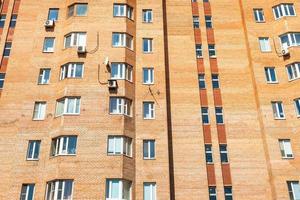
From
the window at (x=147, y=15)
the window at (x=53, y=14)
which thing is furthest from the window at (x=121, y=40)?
the window at (x=53, y=14)

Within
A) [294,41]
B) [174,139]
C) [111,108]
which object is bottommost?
[174,139]

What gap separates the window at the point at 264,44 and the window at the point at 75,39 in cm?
1526

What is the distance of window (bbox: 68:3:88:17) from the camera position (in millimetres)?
31266

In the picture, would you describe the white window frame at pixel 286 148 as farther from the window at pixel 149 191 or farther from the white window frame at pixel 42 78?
the white window frame at pixel 42 78

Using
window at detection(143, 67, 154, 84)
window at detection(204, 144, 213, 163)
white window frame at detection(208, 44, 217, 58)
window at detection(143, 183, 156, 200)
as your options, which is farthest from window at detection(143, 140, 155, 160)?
white window frame at detection(208, 44, 217, 58)

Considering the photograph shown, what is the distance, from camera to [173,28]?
108 feet

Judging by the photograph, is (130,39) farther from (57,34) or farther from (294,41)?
(294,41)

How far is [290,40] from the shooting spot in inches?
1185

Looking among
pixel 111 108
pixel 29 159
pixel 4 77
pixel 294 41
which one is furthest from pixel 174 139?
pixel 4 77

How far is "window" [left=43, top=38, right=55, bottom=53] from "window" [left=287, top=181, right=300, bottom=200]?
21.6m

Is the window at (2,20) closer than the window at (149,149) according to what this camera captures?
No

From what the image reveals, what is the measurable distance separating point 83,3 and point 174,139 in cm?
1466

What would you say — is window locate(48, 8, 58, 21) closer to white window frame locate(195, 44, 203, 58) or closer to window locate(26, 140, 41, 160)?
window locate(26, 140, 41, 160)

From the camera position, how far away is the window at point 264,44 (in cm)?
3085
